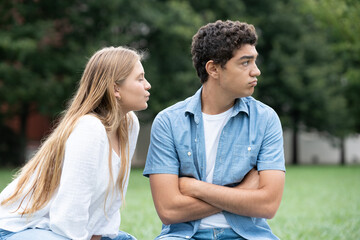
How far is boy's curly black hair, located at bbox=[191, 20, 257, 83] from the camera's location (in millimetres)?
3320

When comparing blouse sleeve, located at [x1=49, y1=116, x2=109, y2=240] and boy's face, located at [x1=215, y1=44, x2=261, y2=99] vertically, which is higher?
boy's face, located at [x1=215, y1=44, x2=261, y2=99]

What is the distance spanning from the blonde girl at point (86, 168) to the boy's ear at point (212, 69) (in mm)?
464

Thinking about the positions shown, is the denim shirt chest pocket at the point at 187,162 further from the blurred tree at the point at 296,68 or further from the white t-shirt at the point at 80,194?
the blurred tree at the point at 296,68

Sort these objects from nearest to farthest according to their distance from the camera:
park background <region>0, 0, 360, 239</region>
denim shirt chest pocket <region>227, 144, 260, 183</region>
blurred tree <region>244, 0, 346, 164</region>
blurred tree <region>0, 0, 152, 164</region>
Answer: denim shirt chest pocket <region>227, 144, 260, 183</region>, park background <region>0, 0, 360, 239</region>, blurred tree <region>0, 0, 152, 164</region>, blurred tree <region>244, 0, 346, 164</region>

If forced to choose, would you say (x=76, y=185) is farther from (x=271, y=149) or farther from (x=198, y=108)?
(x=271, y=149)

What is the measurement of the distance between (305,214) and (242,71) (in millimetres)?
7164

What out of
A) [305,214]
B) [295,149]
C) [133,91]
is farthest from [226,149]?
[295,149]

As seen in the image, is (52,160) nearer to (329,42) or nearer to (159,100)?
(159,100)

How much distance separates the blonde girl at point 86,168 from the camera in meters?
2.79

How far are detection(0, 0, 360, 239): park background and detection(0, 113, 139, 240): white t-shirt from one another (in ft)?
13.1

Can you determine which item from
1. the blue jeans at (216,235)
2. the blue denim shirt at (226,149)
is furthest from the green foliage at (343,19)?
the blue jeans at (216,235)

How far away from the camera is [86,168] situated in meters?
2.80

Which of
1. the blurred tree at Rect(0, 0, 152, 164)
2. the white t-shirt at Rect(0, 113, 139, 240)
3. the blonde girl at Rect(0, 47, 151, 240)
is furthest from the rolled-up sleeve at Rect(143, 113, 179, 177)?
the blurred tree at Rect(0, 0, 152, 164)

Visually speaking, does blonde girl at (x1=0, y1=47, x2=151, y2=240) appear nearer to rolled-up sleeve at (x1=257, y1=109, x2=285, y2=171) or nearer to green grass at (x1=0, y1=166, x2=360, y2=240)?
A: rolled-up sleeve at (x1=257, y1=109, x2=285, y2=171)
